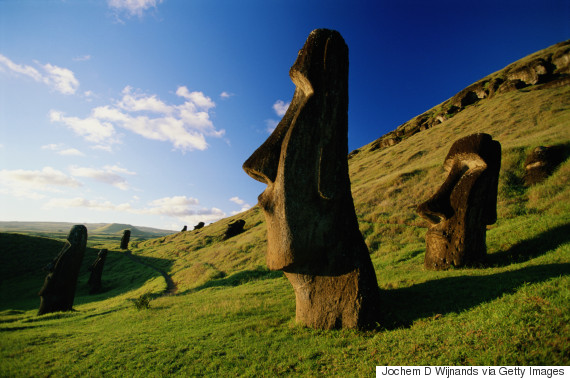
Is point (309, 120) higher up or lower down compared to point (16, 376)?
higher up

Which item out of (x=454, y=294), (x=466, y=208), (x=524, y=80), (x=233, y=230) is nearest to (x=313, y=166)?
(x=454, y=294)

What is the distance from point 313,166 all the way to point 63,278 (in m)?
16.9

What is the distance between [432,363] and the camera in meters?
3.78

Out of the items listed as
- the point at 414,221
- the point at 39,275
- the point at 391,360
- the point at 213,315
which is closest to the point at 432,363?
the point at 391,360

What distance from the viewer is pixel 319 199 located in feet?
19.5

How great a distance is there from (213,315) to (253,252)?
16887 mm

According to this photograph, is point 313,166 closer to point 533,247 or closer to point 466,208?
point 466,208

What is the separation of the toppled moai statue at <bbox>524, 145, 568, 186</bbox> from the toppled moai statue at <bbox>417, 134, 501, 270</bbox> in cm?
1393

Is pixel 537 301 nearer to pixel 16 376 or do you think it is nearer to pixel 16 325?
pixel 16 376

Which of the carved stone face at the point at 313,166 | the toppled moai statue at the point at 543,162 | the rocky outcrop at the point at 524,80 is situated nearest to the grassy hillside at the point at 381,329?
the carved stone face at the point at 313,166

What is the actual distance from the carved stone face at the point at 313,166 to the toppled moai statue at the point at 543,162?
2051cm

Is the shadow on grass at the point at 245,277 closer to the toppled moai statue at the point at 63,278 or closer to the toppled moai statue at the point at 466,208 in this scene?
the toppled moai statue at the point at 63,278

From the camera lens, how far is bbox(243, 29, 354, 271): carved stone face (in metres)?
5.89

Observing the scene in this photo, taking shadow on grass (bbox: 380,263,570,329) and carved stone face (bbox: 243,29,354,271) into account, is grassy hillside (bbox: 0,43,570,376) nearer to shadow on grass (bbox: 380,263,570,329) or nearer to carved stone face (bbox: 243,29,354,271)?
shadow on grass (bbox: 380,263,570,329)
